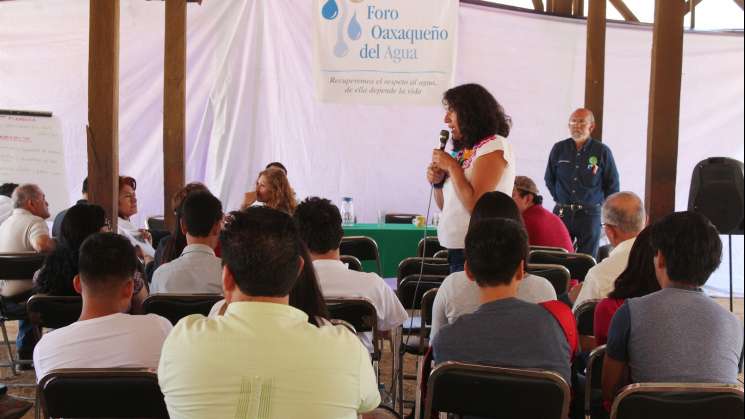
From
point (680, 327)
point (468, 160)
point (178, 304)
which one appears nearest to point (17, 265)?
point (178, 304)

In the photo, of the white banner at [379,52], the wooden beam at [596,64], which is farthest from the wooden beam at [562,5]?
the white banner at [379,52]

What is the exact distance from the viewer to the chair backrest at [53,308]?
10.9 ft

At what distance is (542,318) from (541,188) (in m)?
6.07

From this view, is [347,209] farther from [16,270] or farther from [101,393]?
[101,393]

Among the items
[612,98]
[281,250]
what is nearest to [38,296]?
[281,250]

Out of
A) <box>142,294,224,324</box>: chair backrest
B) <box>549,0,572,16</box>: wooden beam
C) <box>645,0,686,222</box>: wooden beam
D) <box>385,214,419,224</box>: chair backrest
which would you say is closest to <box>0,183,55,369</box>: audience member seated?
<box>142,294,224,324</box>: chair backrest

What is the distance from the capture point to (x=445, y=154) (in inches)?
139

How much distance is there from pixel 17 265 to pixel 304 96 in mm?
3950

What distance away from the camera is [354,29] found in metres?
7.05

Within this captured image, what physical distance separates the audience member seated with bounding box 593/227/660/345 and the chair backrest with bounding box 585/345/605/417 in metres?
0.10

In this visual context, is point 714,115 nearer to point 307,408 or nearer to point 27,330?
point 27,330

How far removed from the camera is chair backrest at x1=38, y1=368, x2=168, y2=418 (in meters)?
1.99

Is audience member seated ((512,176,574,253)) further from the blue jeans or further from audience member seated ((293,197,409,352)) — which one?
audience member seated ((293,197,409,352))

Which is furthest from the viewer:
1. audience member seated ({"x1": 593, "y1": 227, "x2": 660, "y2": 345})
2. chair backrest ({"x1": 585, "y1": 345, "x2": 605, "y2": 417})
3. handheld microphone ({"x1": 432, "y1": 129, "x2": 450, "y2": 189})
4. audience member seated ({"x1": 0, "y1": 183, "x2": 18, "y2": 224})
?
audience member seated ({"x1": 0, "y1": 183, "x2": 18, "y2": 224})
